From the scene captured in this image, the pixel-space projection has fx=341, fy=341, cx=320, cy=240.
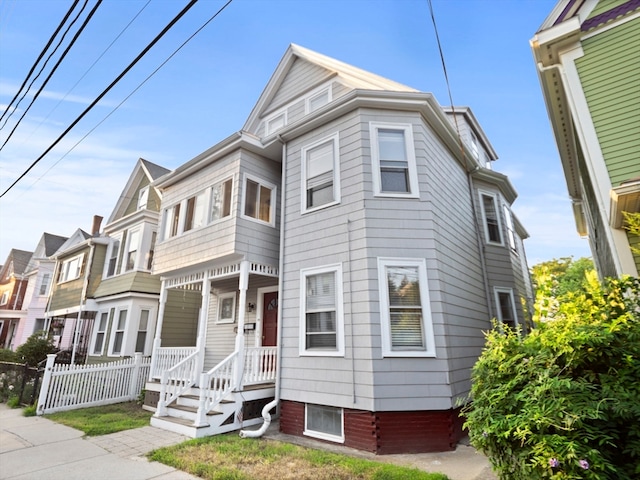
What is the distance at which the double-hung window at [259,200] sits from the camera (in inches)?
360

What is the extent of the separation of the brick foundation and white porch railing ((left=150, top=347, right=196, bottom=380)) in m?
5.14

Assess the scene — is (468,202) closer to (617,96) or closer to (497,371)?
(617,96)

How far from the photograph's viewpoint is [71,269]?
17.5m

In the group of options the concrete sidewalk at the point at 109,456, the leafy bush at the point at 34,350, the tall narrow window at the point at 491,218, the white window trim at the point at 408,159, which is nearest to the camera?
the concrete sidewalk at the point at 109,456

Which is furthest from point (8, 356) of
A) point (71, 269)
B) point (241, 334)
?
point (241, 334)

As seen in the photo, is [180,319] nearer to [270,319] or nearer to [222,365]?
[270,319]

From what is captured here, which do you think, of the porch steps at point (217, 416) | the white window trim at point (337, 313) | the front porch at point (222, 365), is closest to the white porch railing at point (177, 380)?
the front porch at point (222, 365)

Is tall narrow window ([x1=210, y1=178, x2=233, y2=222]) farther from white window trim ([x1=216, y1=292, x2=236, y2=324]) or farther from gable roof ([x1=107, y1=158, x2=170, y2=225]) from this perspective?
A: gable roof ([x1=107, y1=158, x2=170, y2=225])

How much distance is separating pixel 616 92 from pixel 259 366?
30.0 ft

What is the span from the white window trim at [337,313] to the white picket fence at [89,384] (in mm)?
6808

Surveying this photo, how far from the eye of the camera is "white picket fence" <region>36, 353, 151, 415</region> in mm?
9156

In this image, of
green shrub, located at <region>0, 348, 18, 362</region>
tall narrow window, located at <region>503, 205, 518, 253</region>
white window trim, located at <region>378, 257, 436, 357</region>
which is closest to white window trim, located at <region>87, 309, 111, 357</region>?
green shrub, located at <region>0, 348, 18, 362</region>

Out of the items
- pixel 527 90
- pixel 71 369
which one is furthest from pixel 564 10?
pixel 71 369

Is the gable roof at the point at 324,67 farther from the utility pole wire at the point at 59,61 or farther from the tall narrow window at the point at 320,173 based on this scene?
the utility pole wire at the point at 59,61
